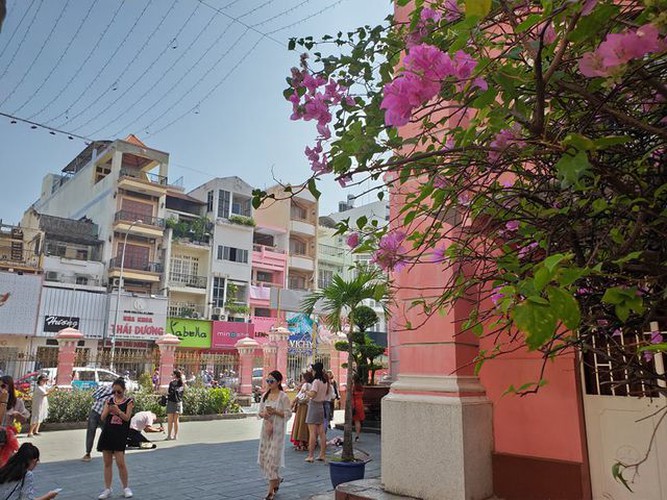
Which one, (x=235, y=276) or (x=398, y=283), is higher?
(x=235, y=276)

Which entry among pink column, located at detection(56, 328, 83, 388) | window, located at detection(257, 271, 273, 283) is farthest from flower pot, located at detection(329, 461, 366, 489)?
window, located at detection(257, 271, 273, 283)

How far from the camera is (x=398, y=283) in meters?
5.48

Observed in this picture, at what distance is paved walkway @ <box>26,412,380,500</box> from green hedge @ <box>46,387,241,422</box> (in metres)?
1.14

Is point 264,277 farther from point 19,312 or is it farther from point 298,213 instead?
point 19,312

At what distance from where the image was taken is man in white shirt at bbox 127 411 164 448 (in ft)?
34.2

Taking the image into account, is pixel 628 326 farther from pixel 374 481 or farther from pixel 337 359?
pixel 337 359

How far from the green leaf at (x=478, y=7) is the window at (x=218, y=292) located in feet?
114

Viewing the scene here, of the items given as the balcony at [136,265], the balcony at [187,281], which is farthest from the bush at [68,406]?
the balcony at [187,281]

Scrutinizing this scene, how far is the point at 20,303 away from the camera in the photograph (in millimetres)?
26766

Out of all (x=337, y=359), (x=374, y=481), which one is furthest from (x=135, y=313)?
(x=374, y=481)

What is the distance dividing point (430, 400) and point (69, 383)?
1477 centimetres

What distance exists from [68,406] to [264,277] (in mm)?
25606

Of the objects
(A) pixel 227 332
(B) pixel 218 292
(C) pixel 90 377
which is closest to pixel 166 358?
(C) pixel 90 377

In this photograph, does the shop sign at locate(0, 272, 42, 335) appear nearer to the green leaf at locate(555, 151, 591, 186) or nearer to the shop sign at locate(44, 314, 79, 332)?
the shop sign at locate(44, 314, 79, 332)
